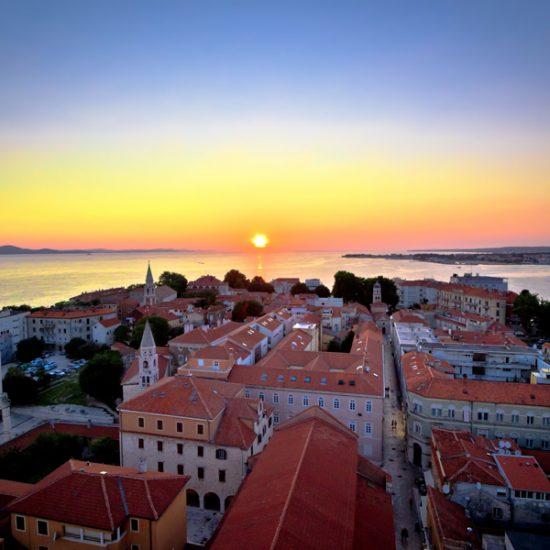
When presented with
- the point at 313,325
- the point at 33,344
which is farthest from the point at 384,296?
the point at 33,344

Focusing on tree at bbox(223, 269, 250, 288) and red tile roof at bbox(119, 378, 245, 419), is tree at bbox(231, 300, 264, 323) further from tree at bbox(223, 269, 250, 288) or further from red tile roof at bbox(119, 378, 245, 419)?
red tile roof at bbox(119, 378, 245, 419)

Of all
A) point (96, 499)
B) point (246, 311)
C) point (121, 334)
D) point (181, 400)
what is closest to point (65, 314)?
point (121, 334)

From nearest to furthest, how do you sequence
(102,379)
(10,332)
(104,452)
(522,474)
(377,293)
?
(522,474) < (104,452) < (102,379) < (10,332) < (377,293)

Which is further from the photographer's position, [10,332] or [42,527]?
[10,332]

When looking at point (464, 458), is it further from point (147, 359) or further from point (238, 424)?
point (147, 359)

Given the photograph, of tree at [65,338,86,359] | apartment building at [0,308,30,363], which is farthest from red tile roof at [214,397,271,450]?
apartment building at [0,308,30,363]

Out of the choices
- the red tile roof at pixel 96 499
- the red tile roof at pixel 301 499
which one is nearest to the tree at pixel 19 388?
the red tile roof at pixel 96 499
